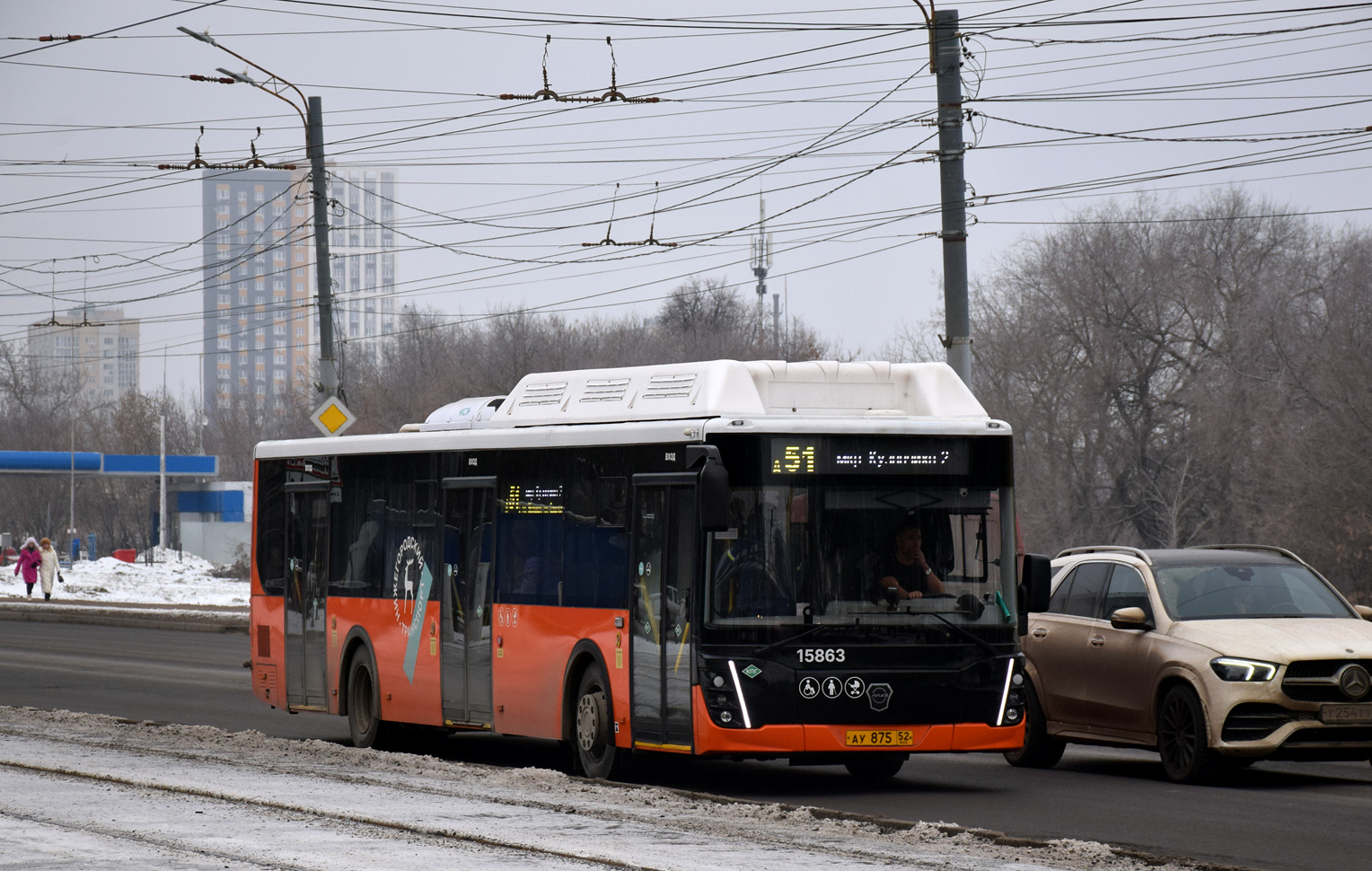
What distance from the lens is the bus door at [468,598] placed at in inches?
563

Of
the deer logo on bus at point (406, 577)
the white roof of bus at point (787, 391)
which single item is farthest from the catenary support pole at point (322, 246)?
the white roof of bus at point (787, 391)

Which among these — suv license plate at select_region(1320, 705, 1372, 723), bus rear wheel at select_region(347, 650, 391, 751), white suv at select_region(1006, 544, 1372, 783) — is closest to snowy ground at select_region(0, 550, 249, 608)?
bus rear wheel at select_region(347, 650, 391, 751)

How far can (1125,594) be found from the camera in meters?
13.5

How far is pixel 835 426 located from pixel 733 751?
2.19m

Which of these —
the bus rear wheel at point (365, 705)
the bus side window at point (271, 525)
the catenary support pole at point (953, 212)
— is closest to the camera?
the bus rear wheel at point (365, 705)

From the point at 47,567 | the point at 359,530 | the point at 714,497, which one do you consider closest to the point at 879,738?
the point at 714,497

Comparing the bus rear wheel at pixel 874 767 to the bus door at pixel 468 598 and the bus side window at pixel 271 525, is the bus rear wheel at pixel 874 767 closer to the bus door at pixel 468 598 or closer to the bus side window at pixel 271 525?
the bus door at pixel 468 598

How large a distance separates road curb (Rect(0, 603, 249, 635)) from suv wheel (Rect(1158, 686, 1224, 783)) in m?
24.9

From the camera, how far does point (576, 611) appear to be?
13133mm

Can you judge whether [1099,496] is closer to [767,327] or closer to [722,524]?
[767,327]

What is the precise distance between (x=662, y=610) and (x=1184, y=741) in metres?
3.68

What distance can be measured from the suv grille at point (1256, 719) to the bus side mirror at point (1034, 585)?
1.40 meters

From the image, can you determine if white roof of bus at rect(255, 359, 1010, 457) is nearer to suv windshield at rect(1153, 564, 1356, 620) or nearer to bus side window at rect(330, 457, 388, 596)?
suv windshield at rect(1153, 564, 1356, 620)

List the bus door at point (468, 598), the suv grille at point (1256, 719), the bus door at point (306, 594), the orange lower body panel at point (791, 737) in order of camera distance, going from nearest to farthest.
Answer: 1. the orange lower body panel at point (791, 737)
2. the suv grille at point (1256, 719)
3. the bus door at point (468, 598)
4. the bus door at point (306, 594)
